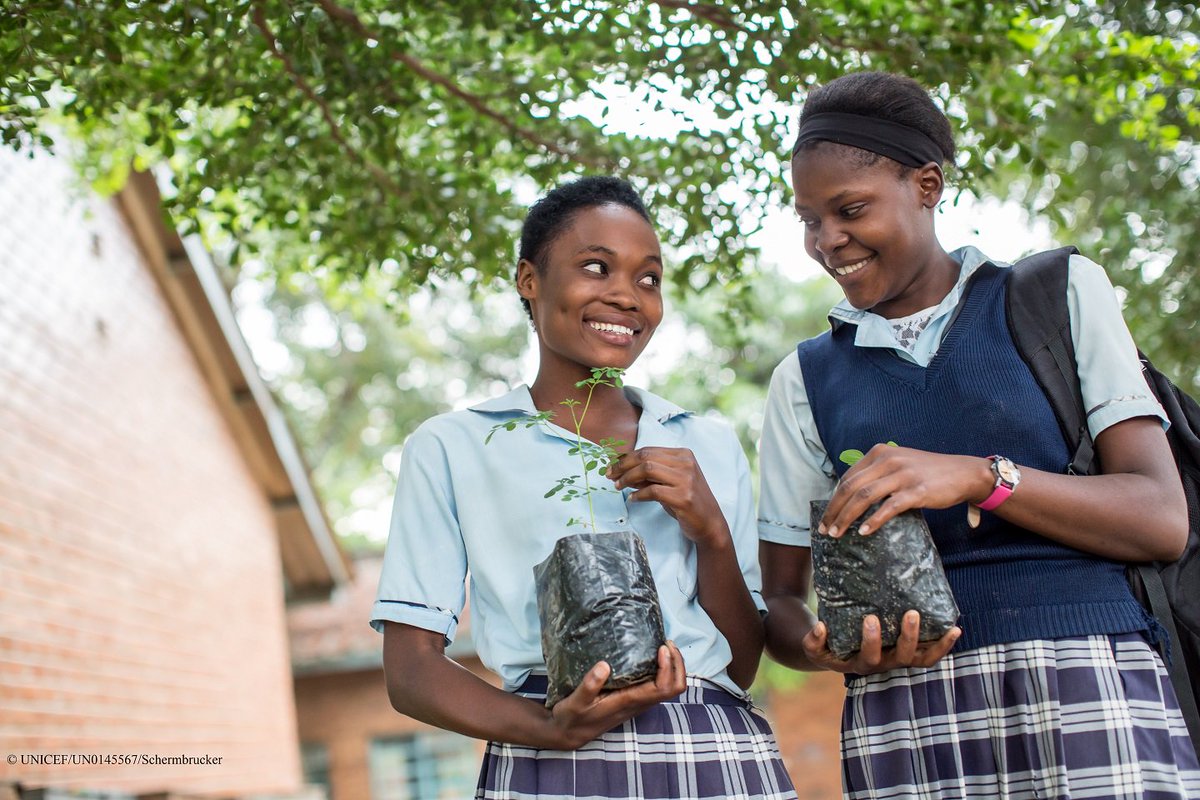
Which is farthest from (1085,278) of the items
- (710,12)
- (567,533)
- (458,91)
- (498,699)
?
(458,91)

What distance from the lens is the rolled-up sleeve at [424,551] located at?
94.7 inches

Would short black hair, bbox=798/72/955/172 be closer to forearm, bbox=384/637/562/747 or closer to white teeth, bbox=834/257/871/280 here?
white teeth, bbox=834/257/871/280

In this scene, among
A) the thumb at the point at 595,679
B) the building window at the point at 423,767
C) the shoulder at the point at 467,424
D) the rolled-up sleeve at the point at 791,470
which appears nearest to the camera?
the thumb at the point at 595,679

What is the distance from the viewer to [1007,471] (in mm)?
2193

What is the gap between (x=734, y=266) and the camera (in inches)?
189

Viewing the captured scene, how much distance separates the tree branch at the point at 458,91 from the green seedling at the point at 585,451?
1924mm

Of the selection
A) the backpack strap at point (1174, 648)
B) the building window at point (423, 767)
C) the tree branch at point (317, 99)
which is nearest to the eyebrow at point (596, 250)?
the backpack strap at point (1174, 648)

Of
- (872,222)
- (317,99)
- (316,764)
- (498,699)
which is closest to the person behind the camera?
(498,699)

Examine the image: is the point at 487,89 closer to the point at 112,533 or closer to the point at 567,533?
the point at 567,533

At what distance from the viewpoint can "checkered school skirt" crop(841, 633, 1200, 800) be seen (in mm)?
2129

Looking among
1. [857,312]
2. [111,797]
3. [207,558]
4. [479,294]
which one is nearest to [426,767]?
[207,558]

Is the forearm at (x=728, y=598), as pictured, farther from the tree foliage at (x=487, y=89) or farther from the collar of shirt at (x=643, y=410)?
the tree foliage at (x=487, y=89)

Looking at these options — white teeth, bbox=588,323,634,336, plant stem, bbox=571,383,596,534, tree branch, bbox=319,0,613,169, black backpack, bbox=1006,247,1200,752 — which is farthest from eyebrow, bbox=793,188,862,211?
tree branch, bbox=319,0,613,169

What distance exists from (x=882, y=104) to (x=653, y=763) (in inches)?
57.9
